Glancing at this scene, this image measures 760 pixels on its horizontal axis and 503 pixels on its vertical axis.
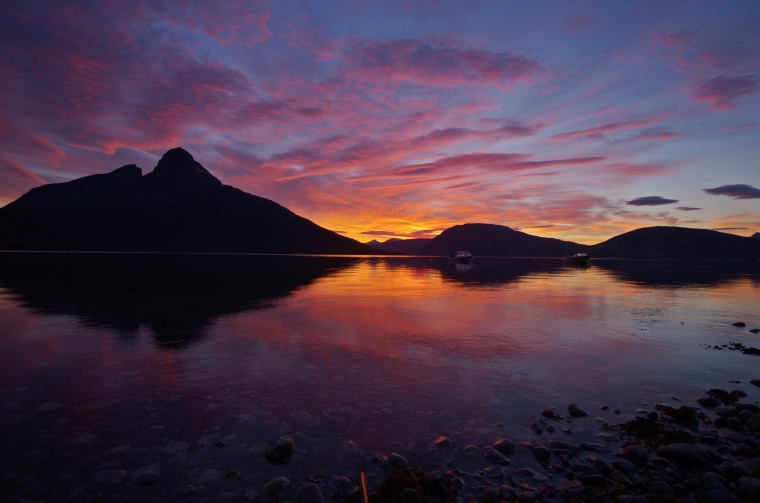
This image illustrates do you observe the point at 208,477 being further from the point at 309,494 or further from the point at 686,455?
the point at 686,455

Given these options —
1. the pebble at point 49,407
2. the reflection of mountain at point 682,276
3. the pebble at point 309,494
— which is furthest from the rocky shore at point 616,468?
the reflection of mountain at point 682,276

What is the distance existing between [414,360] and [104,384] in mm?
11145

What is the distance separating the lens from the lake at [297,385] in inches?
318

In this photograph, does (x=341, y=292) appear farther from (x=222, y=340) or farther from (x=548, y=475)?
(x=548, y=475)

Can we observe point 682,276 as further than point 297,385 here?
Yes

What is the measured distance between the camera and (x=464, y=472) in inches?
313

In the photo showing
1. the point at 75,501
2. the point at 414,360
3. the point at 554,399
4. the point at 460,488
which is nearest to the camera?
the point at 75,501

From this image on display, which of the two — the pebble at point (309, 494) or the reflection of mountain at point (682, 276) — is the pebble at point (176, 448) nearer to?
the pebble at point (309, 494)

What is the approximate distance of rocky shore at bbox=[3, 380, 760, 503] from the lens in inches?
279

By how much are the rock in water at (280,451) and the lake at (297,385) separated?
0.18 metres

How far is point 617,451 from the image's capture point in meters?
8.82

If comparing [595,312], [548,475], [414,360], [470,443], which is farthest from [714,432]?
[595,312]

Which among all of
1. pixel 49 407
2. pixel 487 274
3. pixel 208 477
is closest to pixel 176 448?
pixel 208 477

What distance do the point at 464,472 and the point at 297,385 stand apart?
6.70 metres
